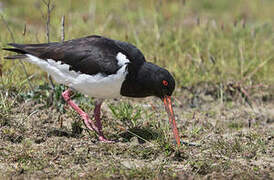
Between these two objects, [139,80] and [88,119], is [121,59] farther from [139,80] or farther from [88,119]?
[88,119]

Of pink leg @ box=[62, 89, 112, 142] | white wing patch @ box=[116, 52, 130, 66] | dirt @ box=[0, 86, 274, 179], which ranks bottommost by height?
dirt @ box=[0, 86, 274, 179]

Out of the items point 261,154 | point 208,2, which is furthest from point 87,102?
point 208,2

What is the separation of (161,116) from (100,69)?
1.47 metres

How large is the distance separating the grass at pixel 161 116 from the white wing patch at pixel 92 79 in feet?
1.62

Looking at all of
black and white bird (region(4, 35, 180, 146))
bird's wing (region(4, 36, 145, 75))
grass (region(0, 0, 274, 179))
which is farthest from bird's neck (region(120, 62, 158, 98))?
grass (region(0, 0, 274, 179))

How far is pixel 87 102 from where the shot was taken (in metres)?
5.84

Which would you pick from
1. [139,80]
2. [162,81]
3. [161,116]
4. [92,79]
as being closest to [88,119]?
[92,79]

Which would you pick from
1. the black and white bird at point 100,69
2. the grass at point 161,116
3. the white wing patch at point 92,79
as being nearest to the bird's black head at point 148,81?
the black and white bird at point 100,69

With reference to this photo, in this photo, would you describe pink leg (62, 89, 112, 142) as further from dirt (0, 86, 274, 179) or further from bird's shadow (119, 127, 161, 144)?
bird's shadow (119, 127, 161, 144)

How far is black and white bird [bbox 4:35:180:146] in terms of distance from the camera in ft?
15.9

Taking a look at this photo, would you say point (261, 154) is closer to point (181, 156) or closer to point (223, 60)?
point (181, 156)

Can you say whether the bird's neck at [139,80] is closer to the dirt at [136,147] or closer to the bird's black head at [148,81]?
the bird's black head at [148,81]

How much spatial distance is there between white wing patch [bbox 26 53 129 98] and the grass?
495mm

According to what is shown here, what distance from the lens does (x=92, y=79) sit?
15.9ft
